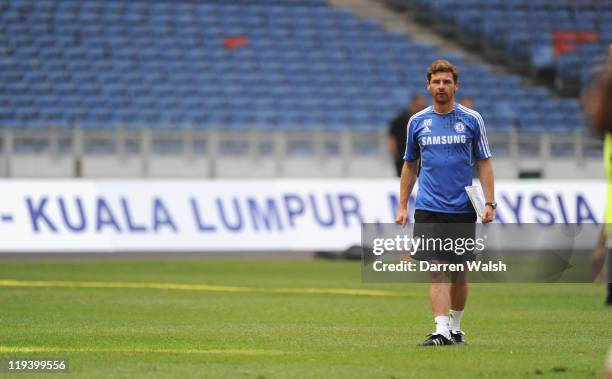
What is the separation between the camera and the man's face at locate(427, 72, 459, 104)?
9195 millimetres

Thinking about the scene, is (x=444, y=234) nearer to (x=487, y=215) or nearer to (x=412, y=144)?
(x=487, y=215)

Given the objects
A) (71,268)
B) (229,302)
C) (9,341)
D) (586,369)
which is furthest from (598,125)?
(71,268)

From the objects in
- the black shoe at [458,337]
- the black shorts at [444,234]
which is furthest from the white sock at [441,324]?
the black shorts at [444,234]

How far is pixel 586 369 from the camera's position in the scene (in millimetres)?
7930

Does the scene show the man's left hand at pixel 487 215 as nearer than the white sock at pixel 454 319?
Yes

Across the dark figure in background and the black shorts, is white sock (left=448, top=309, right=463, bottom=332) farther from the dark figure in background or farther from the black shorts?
the dark figure in background

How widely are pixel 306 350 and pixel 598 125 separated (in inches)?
192

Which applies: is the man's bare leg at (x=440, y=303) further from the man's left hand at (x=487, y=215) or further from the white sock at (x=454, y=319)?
the man's left hand at (x=487, y=215)

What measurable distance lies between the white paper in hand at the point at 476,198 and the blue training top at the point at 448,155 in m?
0.09

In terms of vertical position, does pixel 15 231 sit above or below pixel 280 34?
below

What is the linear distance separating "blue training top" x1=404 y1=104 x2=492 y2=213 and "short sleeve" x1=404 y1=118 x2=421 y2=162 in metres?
0.08

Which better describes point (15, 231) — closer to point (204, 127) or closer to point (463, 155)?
point (204, 127)

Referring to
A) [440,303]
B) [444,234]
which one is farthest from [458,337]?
[444,234]

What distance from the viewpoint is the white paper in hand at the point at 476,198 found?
9.28 metres
